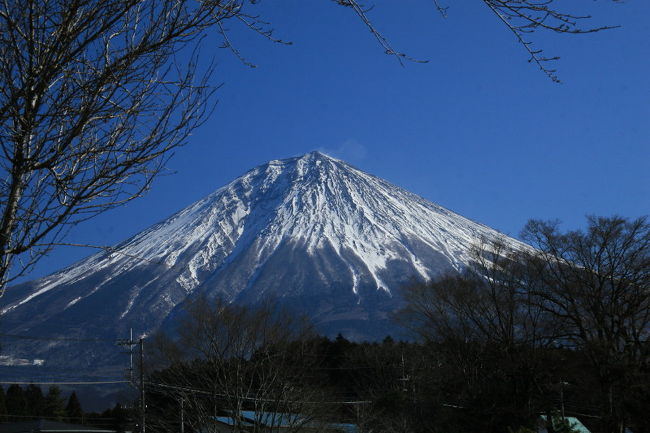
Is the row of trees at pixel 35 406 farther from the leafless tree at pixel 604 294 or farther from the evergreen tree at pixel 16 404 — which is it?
the leafless tree at pixel 604 294

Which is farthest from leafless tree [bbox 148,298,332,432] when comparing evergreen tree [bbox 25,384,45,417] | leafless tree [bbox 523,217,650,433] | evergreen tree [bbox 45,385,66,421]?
evergreen tree [bbox 45,385,66,421]

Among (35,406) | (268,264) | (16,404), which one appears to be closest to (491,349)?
(16,404)

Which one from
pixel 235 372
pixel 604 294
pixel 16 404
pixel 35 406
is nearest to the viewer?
pixel 235 372

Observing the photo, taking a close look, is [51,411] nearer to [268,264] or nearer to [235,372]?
[235,372]

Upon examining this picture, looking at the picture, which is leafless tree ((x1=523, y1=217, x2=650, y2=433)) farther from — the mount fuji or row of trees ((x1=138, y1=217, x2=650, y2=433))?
the mount fuji

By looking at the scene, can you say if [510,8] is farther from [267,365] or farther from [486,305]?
[486,305]
